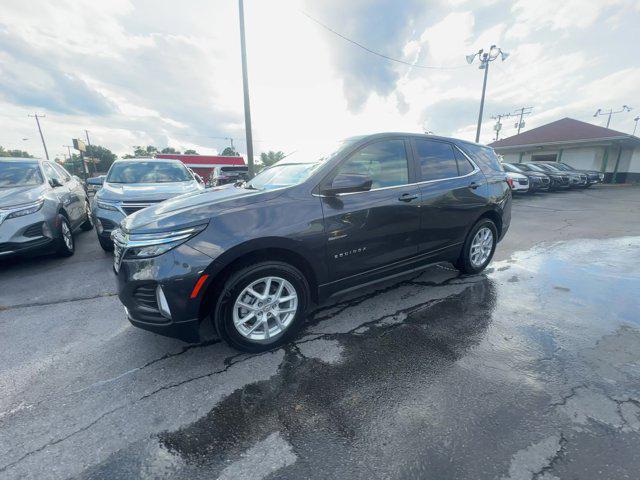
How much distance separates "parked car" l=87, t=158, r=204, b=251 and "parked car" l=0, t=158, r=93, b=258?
1.68 feet

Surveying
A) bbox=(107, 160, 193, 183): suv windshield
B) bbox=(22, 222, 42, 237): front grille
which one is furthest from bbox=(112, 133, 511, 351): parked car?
bbox=(107, 160, 193, 183): suv windshield

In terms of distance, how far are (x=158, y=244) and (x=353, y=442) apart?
1862mm

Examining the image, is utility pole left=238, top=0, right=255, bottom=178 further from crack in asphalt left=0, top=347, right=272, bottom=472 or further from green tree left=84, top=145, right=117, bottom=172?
green tree left=84, top=145, right=117, bottom=172

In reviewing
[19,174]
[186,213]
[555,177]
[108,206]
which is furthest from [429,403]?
[555,177]

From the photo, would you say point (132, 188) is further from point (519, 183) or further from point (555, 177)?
point (555, 177)

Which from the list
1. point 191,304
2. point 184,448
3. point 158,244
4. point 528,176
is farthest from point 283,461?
point 528,176

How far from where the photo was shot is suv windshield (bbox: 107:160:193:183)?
19.7 feet

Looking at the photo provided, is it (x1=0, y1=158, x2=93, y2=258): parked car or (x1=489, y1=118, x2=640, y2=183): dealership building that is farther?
(x1=489, y1=118, x2=640, y2=183): dealership building

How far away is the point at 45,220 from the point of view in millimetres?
4512

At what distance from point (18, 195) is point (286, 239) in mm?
4678

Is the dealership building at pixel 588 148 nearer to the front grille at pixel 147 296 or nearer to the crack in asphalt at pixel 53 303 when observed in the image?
the front grille at pixel 147 296

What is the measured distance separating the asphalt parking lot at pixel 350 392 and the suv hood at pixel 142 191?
181cm

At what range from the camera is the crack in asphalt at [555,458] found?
1.55m

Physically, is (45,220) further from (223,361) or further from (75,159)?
(75,159)
